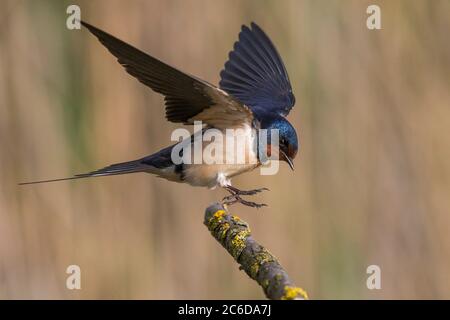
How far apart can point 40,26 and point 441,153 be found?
1.63m

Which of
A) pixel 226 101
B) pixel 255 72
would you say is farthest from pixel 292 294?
pixel 255 72

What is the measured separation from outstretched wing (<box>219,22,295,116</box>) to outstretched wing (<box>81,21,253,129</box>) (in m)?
0.49

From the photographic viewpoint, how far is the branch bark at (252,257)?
1511 millimetres

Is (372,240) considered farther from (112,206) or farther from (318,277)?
(112,206)

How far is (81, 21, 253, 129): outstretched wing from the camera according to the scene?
200 centimetres

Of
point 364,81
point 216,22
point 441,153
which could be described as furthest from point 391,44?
point 216,22

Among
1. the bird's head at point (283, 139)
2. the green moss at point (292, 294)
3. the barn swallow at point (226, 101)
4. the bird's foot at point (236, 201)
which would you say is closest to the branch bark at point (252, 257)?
the green moss at point (292, 294)

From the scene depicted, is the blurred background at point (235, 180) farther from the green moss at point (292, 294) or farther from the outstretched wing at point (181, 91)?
the green moss at point (292, 294)

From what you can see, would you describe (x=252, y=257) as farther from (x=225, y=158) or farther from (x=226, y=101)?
(x=225, y=158)

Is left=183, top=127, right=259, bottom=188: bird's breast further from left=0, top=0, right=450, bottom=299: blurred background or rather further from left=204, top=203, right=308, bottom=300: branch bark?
left=0, top=0, right=450, bottom=299: blurred background

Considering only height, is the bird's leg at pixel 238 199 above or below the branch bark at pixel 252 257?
above

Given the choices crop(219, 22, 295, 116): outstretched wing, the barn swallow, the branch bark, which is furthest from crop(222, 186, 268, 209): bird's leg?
crop(219, 22, 295, 116): outstretched wing

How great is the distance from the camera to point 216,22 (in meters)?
3.21

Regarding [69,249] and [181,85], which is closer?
[181,85]
